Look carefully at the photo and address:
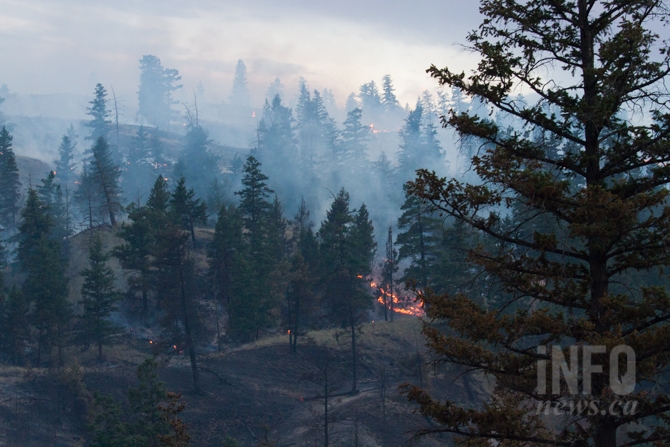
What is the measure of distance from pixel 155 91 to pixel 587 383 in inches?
6348

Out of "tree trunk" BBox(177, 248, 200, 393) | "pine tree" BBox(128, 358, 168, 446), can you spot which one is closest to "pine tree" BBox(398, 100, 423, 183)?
"tree trunk" BBox(177, 248, 200, 393)

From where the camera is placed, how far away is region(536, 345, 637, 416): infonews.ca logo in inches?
342

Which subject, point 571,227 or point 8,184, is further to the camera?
point 8,184

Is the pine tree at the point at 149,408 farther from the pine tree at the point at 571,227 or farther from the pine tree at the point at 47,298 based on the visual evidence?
the pine tree at the point at 47,298

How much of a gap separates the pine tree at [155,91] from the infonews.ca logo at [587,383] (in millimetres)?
152261

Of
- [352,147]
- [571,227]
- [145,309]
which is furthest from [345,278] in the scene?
[352,147]

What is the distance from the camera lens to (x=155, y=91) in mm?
155500

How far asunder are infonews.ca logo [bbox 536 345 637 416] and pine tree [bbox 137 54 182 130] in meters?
152

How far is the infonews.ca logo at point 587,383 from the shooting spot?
868cm

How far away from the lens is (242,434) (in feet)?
121

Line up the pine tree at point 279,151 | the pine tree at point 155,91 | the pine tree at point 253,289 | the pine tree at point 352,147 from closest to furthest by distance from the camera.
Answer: the pine tree at point 253,289
the pine tree at point 279,151
the pine tree at point 352,147
the pine tree at point 155,91

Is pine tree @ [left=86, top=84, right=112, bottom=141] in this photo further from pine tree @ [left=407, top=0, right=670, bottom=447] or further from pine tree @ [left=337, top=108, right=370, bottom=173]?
pine tree @ [left=407, top=0, right=670, bottom=447]

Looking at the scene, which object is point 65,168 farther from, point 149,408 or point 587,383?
point 587,383

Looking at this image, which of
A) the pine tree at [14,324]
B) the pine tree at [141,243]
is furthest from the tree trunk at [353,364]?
the pine tree at [14,324]
